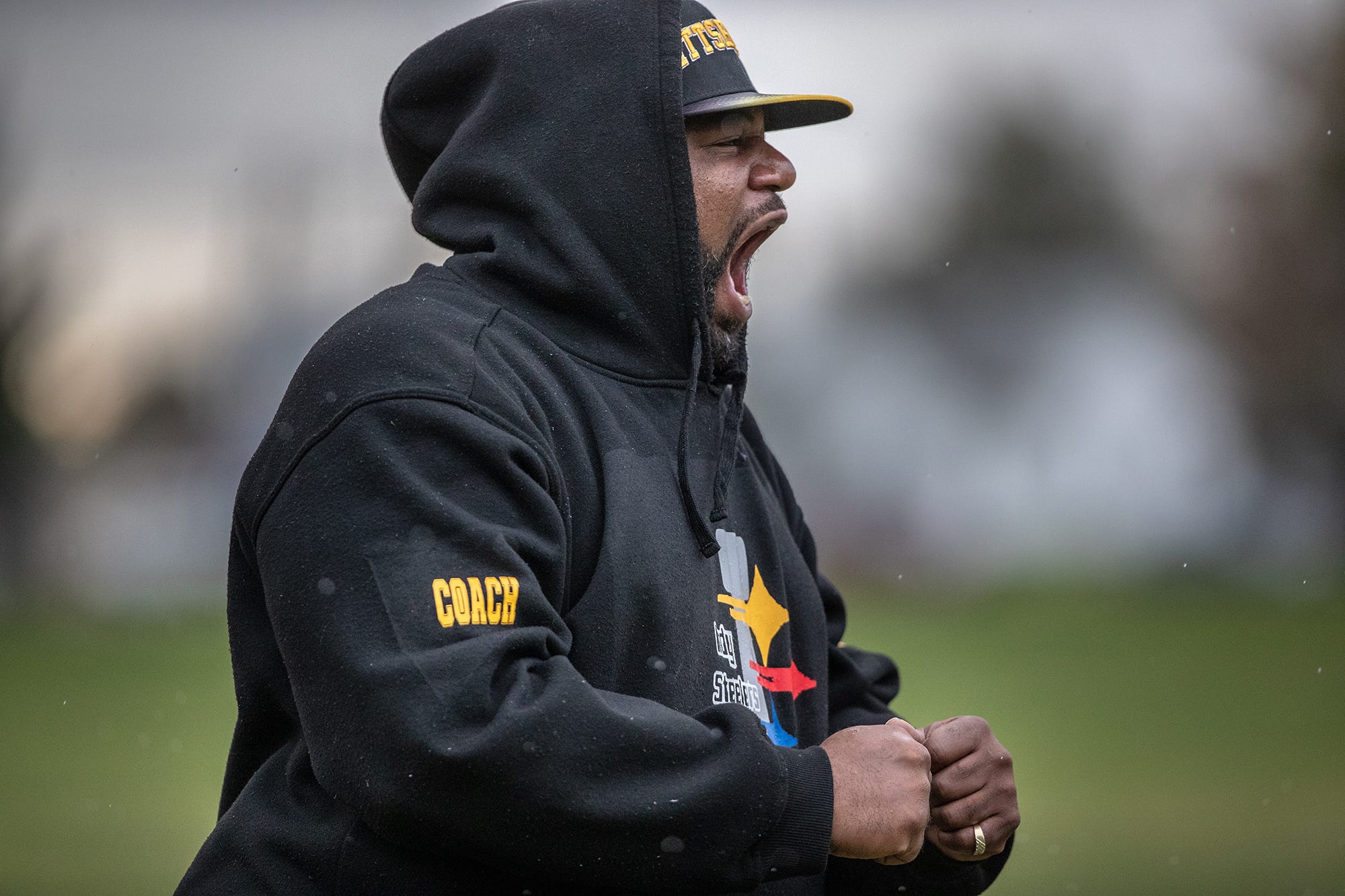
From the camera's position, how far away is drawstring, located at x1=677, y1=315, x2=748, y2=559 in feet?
6.82

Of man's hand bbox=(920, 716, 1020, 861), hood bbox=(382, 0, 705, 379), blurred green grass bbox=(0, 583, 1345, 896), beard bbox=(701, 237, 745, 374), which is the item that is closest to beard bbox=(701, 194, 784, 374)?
beard bbox=(701, 237, 745, 374)

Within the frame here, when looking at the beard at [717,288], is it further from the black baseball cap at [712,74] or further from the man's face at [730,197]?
the black baseball cap at [712,74]

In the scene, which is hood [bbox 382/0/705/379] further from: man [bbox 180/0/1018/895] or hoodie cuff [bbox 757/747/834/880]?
hoodie cuff [bbox 757/747/834/880]

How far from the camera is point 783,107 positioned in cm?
256

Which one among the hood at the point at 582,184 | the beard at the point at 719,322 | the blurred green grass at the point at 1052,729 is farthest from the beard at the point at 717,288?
the blurred green grass at the point at 1052,729

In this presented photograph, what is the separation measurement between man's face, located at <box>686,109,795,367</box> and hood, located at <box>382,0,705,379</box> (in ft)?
0.32

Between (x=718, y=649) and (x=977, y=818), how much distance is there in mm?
455

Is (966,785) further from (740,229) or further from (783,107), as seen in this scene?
(783,107)

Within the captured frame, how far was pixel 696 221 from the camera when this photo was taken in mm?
2213

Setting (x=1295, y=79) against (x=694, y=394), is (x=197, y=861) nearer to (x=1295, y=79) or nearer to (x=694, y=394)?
(x=694, y=394)

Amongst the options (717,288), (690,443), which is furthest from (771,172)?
(690,443)

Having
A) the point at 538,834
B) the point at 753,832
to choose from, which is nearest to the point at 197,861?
the point at 538,834

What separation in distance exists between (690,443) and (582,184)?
1.40ft

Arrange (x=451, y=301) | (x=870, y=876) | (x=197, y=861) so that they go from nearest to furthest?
1. (x=197, y=861)
2. (x=451, y=301)
3. (x=870, y=876)
